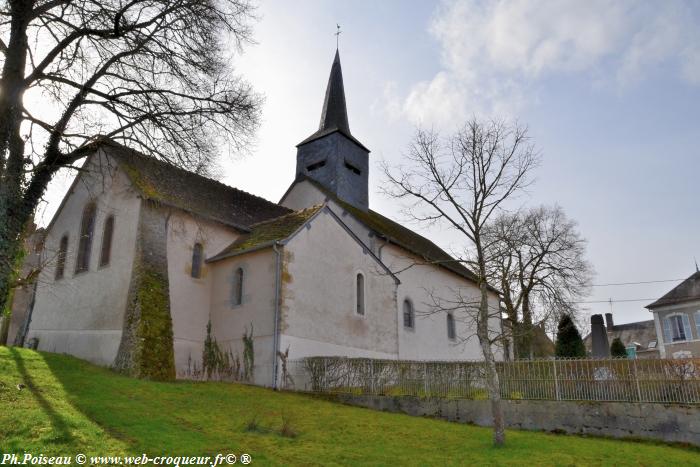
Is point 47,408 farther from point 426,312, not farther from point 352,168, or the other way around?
point 352,168

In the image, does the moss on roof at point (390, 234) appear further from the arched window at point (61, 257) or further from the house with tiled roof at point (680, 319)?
the house with tiled roof at point (680, 319)

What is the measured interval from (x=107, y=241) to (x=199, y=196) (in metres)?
3.86

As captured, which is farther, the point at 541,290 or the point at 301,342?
the point at 541,290

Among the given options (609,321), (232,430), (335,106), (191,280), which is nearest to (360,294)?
(191,280)

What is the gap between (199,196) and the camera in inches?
852

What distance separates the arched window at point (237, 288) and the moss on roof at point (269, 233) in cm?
72

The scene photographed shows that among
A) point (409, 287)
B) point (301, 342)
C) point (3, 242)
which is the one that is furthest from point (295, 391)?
point (409, 287)

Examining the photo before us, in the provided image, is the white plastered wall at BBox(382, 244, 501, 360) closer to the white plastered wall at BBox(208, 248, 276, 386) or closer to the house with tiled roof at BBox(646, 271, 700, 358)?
the white plastered wall at BBox(208, 248, 276, 386)

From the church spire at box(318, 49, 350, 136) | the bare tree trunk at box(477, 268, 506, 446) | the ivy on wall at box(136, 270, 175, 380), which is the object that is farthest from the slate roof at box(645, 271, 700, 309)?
the ivy on wall at box(136, 270, 175, 380)

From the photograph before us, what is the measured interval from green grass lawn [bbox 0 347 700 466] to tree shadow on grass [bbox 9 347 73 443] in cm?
2

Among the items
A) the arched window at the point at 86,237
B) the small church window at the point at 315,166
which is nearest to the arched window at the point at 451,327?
the small church window at the point at 315,166

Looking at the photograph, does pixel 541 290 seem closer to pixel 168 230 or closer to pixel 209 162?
pixel 168 230

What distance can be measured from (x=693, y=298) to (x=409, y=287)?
813 inches

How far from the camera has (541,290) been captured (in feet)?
94.9
